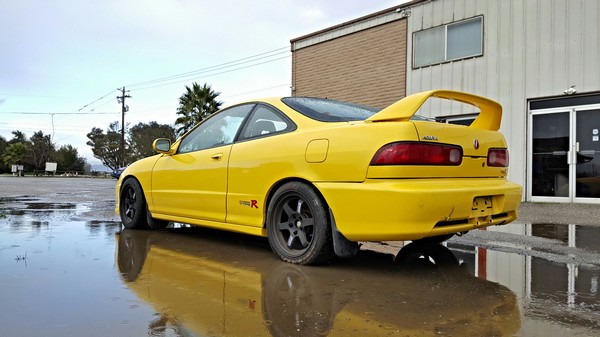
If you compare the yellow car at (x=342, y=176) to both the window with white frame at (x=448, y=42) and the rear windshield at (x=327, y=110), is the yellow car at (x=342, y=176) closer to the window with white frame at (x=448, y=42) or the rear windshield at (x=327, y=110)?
the rear windshield at (x=327, y=110)

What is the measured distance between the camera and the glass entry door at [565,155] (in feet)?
32.5

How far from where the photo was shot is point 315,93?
52.2ft

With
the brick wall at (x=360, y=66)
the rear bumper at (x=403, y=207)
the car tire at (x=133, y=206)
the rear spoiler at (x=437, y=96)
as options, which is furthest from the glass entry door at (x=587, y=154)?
the car tire at (x=133, y=206)

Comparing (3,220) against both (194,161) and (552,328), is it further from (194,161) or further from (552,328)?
(552,328)

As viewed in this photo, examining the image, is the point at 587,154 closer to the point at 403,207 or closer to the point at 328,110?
the point at 328,110

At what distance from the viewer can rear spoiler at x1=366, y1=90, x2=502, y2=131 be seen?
3.27 metres

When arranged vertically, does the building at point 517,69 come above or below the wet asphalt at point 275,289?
above

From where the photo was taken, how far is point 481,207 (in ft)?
11.4

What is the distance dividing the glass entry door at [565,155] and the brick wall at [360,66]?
161 inches

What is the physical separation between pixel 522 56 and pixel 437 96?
8706mm

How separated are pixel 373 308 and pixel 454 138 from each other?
1.48m

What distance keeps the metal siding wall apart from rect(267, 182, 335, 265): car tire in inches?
351

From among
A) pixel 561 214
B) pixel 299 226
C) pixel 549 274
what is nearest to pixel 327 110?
pixel 299 226

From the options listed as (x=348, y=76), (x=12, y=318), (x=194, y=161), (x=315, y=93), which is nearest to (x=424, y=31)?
(x=348, y=76)
